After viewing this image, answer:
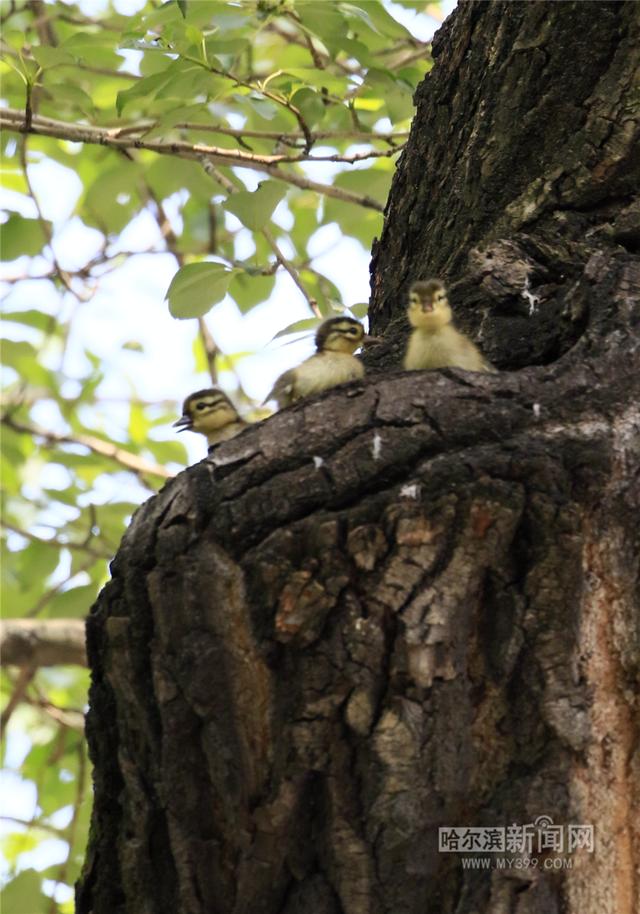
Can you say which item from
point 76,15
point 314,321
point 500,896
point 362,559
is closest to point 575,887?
point 500,896

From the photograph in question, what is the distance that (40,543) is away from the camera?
263 inches

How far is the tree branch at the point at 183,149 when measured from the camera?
16.5 feet

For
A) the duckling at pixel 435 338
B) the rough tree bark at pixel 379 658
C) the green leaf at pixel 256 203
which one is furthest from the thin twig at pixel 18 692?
the rough tree bark at pixel 379 658

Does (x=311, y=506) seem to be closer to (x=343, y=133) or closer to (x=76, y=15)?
(x=343, y=133)

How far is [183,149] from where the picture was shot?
507 cm

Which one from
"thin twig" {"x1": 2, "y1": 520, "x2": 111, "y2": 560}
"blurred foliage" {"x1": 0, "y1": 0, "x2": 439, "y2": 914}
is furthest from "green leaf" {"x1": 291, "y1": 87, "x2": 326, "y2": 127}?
"thin twig" {"x1": 2, "y1": 520, "x2": 111, "y2": 560}

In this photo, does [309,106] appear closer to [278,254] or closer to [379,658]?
[278,254]

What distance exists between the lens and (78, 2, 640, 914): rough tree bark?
2.72m

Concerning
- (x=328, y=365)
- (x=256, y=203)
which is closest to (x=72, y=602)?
(x=256, y=203)

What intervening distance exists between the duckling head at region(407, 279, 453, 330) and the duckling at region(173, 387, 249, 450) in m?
1.06

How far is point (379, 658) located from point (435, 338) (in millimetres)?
1071

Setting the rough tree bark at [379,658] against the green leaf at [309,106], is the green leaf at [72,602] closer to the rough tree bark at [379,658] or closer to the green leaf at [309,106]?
the green leaf at [309,106]

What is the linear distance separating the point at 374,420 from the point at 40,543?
404 cm

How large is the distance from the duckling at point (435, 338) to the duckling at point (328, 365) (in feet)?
0.60
